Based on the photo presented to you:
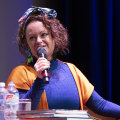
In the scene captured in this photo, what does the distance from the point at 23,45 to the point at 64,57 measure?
0.59 metres

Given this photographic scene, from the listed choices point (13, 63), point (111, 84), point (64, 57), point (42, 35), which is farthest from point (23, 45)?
point (111, 84)

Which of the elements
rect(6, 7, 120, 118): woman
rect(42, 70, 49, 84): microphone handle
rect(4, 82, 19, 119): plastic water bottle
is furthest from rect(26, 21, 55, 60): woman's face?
rect(4, 82, 19, 119): plastic water bottle

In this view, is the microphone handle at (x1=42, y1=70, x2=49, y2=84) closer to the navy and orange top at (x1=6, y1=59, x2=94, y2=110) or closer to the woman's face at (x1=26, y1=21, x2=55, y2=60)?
the navy and orange top at (x1=6, y1=59, x2=94, y2=110)

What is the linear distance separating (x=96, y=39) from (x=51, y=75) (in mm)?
702

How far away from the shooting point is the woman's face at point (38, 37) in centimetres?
143

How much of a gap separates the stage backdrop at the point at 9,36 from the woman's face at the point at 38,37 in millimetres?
473

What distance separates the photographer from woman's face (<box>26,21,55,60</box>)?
1426mm

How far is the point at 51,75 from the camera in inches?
57.1

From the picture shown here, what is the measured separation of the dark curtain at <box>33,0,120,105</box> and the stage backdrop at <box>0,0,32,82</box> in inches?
7.6

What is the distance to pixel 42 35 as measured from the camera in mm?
1456

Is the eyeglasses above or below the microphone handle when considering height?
above

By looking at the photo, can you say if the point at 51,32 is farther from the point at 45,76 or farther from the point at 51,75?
the point at 45,76

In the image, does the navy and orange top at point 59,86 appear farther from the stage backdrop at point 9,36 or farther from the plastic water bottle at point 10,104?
the stage backdrop at point 9,36

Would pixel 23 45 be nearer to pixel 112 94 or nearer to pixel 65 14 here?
pixel 65 14
